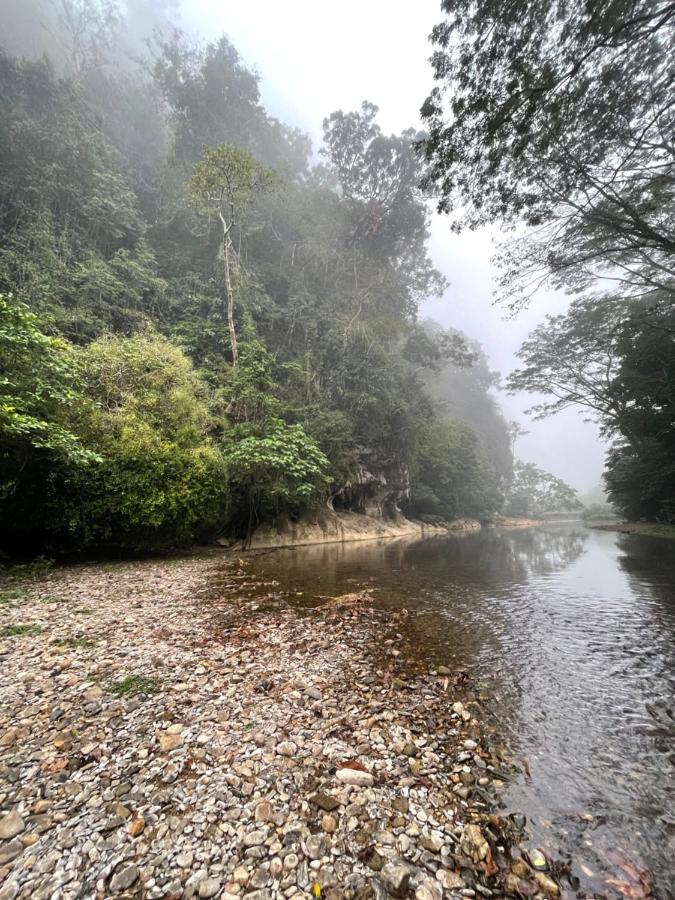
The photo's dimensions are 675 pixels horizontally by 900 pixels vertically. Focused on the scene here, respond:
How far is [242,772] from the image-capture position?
2699 mm

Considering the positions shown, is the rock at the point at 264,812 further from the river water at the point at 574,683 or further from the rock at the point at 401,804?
the river water at the point at 574,683

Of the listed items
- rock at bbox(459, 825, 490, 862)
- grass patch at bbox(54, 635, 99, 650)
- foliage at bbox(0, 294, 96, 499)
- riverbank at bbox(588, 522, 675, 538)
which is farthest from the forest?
rock at bbox(459, 825, 490, 862)

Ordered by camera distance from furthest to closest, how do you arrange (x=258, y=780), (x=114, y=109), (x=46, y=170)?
1. (x=114, y=109)
2. (x=46, y=170)
3. (x=258, y=780)

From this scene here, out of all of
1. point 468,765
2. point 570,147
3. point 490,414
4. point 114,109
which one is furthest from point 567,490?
point 114,109

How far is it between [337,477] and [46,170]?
26.1 meters

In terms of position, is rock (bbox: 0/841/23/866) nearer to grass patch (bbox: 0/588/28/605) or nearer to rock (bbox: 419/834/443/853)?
rock (bbox: 419/834/443/853)

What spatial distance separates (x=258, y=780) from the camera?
2.64m

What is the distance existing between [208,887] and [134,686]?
264cm

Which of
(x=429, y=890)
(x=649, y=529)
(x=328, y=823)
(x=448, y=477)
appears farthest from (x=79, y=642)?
(x=448, y=477)

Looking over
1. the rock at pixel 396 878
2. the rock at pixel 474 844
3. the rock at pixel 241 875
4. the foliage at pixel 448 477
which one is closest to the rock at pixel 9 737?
the rock at pixel 241 875

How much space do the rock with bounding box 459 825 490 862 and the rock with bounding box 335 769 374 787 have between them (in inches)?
28.0

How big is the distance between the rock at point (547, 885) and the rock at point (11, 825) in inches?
120

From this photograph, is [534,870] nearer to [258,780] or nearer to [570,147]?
[258,780]

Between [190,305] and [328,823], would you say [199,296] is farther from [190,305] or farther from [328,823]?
[328,823]
